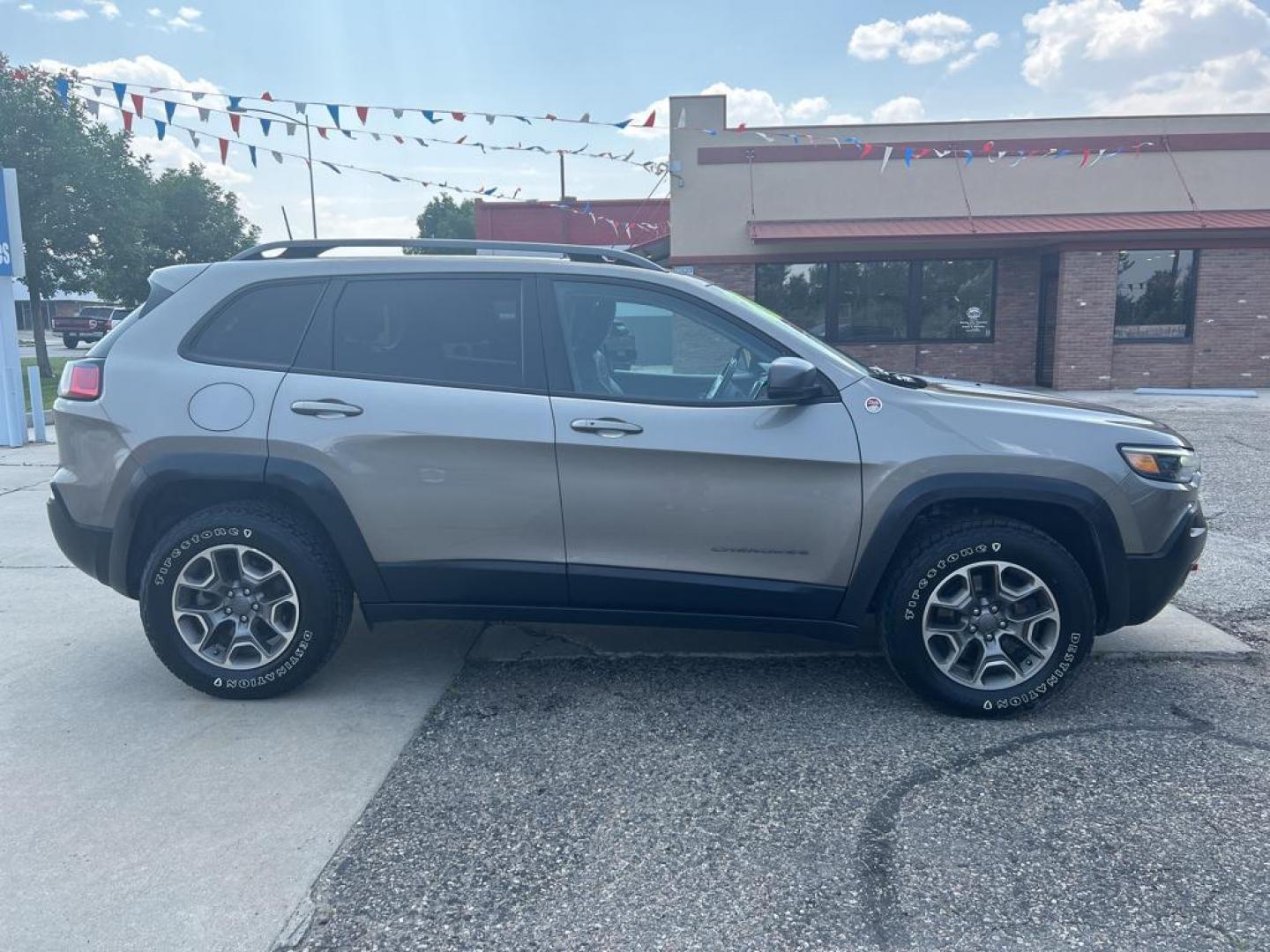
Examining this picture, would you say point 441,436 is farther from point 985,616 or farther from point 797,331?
point 985,616

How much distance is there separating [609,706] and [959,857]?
5.16 ft

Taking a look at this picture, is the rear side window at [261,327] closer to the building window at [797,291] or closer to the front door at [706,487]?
the front door at [706,487]

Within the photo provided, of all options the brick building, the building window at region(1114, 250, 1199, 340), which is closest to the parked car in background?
the brick building

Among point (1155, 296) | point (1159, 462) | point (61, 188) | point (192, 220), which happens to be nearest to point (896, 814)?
point (1159, 462)

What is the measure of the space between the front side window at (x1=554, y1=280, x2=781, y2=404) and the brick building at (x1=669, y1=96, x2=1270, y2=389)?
14670 mm

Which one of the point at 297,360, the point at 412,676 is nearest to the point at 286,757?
the point at 412,676

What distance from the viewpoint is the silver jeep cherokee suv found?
3873 mm

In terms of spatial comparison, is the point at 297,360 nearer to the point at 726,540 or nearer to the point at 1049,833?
the point at 726,540

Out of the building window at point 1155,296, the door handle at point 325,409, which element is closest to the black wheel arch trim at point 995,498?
the door handle at point 325,409

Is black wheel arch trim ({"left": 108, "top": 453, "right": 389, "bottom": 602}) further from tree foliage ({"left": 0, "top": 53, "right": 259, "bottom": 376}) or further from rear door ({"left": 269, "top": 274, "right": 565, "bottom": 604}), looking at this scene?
tree foliage ({"left": 0, "top": 53, "right": 259, "bottom": 376})

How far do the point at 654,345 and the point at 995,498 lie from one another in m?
1.52

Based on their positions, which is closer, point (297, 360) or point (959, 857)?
point (959, 857)

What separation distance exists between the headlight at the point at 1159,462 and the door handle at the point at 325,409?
3048mm

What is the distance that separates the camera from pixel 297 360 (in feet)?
13.6
